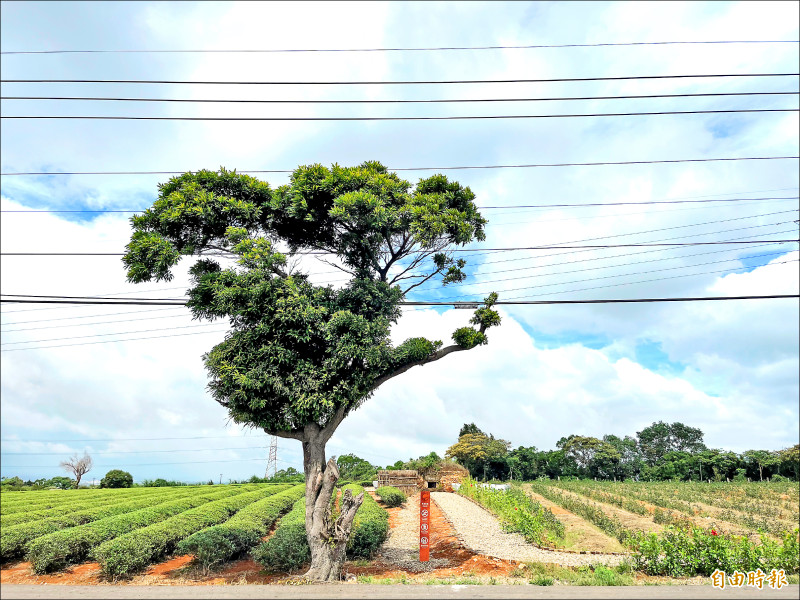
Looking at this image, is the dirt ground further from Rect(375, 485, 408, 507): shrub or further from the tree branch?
Rect(375, 485, 408, 507): shrub

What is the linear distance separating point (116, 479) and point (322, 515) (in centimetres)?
3354

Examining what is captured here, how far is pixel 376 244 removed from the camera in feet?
42.0

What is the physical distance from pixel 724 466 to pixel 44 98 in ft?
193

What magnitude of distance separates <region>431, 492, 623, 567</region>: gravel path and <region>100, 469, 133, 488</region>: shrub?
86.7 ft

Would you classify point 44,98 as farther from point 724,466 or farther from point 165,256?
point 724,466

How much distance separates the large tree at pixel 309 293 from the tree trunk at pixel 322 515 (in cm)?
3

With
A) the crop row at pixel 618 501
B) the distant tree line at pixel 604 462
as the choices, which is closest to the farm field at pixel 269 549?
the crop row at pixel 618 501

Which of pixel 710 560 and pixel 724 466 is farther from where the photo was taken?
pixel 724 466

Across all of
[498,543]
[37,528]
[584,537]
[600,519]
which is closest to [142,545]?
[37,528]

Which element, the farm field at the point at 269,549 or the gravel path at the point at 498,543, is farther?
the gravel path at the point at 498,543

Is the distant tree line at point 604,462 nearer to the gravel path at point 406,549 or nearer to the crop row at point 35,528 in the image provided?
the gravel path at point 406,549

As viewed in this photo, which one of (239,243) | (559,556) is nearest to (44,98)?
(239,243)

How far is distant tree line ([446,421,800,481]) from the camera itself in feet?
157

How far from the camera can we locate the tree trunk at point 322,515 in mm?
11289
